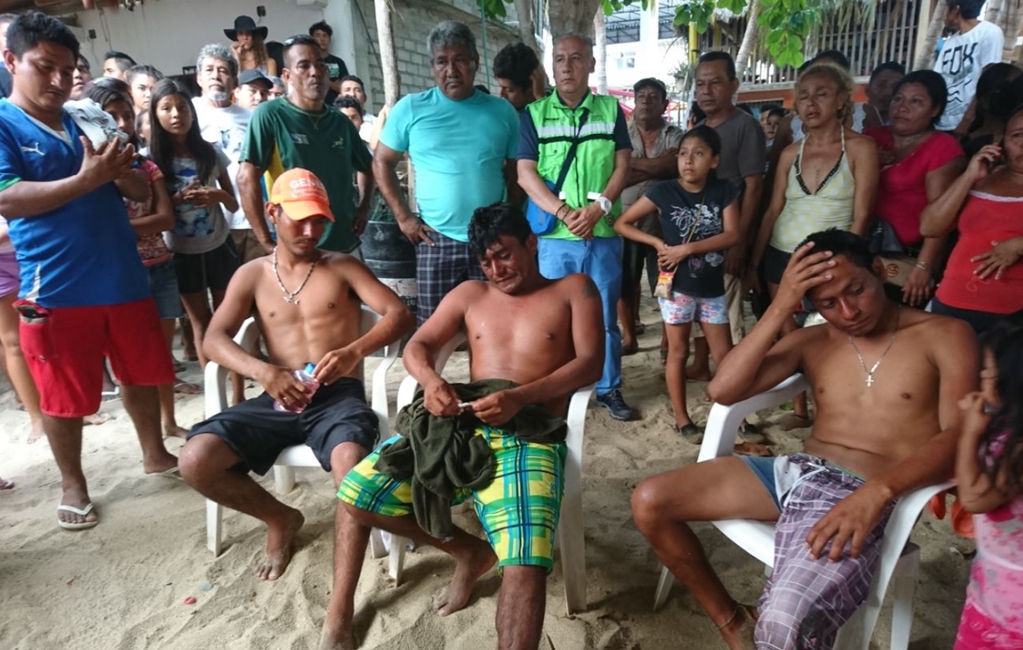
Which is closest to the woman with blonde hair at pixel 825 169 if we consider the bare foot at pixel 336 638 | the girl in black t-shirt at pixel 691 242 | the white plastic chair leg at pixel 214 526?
the girl in black t-shirt at pixel 691 242

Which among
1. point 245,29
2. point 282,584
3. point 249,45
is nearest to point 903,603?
point 282,584

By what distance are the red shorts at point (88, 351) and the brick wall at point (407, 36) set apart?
226 inches

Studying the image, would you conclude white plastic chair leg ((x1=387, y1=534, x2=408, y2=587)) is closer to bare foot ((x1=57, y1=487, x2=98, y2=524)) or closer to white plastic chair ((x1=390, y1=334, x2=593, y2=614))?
white plastic chair ((x1=390, y1=334, x2=593, y2=614))

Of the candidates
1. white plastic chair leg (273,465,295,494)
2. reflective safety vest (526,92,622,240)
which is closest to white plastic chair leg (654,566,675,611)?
white plastic chair leg (273,465,295,494)

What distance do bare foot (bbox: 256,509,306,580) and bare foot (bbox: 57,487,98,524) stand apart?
3.15 feet

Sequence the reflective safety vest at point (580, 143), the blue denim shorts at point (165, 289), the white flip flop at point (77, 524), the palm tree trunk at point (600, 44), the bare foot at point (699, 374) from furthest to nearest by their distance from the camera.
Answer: the palm tree trunk at point (600, 44), the bare foot at point (699, 374), the blue denim shorts at point (165, 289), the reflective safety vest at point (580, 143), the white flip flop at point (77, 524)

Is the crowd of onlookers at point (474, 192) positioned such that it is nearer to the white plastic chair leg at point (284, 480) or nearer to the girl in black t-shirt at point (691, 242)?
the girl in black t-shirt at point (691, 242)

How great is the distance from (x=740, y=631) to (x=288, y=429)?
1723mm

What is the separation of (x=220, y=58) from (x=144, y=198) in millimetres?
1893

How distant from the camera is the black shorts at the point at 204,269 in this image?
3730mm

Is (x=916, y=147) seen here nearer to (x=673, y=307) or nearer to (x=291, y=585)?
(x=673, y=307)

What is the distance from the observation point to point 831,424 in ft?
6.49

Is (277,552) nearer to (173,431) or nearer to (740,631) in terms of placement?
(173,431)

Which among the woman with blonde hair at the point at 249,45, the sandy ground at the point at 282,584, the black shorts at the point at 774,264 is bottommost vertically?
the sandy ground at the point at 282,584
